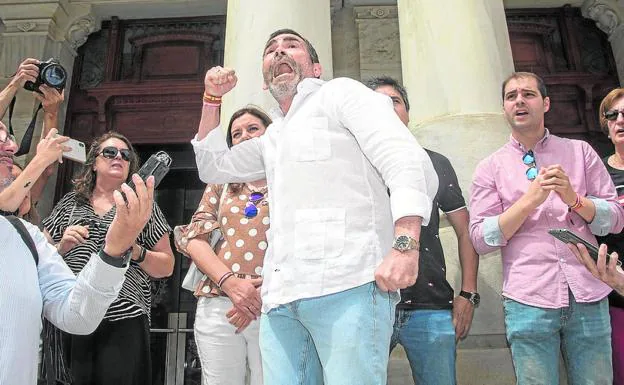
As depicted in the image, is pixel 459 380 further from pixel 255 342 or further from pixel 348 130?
pixel 348 130

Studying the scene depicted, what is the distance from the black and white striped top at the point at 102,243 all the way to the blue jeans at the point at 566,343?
1.69m

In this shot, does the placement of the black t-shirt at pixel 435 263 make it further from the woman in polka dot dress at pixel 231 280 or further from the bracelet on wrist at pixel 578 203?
the woman in polka dot dress at pixel 231 280

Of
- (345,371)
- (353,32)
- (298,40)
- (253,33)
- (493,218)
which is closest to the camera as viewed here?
(345,371)

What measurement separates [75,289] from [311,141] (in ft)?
2.80

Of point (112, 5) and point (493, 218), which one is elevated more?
point (112, 5)

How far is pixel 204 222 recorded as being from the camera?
2750mm

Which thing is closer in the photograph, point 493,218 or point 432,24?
point 493,218

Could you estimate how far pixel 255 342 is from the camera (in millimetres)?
2537

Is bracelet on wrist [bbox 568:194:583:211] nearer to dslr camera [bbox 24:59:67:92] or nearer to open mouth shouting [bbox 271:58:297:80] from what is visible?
open mouth shouting [bbox 271:58:297:80]

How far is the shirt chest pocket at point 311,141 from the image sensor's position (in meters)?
1.86

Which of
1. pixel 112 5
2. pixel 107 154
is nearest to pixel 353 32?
pixel 112 5

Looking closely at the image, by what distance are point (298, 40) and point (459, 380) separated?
1.70 meters

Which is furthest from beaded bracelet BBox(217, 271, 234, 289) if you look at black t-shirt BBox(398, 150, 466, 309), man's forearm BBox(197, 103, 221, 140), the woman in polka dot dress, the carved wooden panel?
the carved wooden panel

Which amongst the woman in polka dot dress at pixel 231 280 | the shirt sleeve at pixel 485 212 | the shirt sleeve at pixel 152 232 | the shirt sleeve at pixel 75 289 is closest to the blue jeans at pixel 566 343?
the shirt sleeve at pixel 485 212
